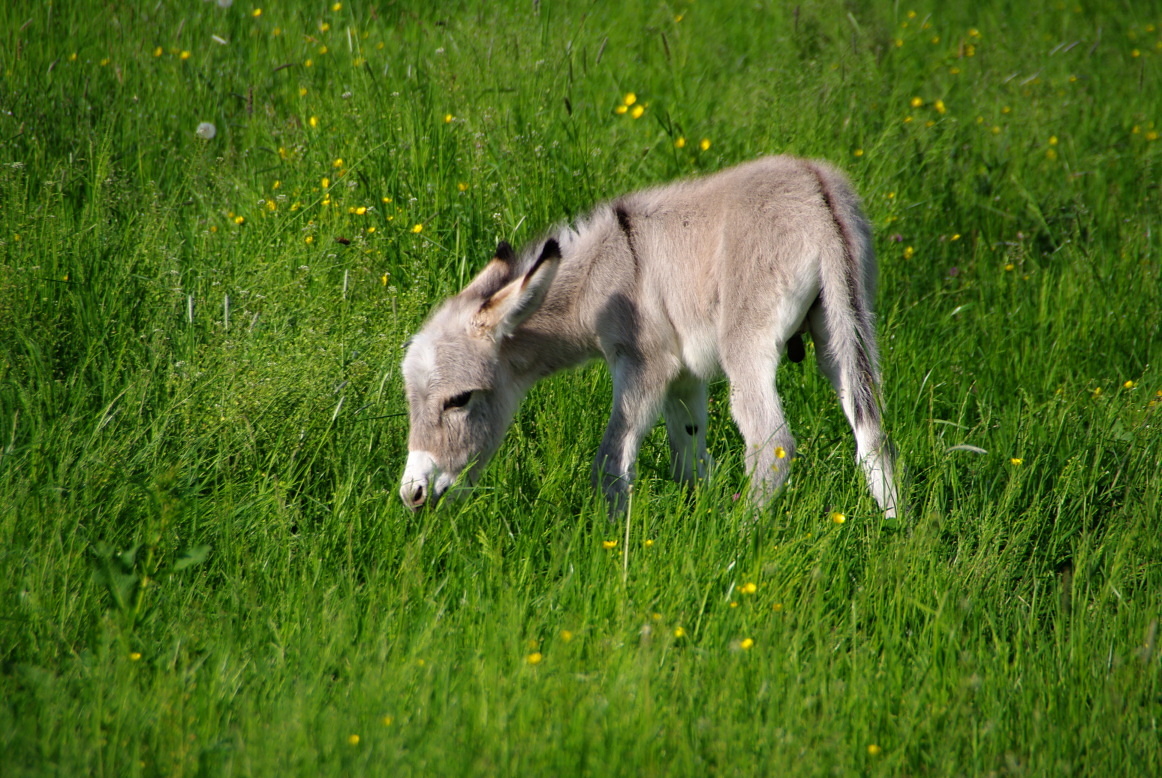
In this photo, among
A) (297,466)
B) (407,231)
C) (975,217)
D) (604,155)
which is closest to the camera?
(297,466)

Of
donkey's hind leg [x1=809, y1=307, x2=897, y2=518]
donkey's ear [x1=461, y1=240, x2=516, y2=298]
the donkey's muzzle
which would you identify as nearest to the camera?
the donkey's muzzle

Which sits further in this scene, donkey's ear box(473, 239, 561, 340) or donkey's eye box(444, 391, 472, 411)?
donkey's eye box(444, 391, 472, 411)

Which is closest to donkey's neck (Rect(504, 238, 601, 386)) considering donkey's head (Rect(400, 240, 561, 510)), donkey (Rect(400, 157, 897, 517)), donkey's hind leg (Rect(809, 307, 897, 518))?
donkey (Rect(400, 157, 897, 517))

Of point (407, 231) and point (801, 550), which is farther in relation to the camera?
point (407, 231)

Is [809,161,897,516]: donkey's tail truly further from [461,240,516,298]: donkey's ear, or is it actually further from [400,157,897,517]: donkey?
[461,240,516,298]: donkey's ear

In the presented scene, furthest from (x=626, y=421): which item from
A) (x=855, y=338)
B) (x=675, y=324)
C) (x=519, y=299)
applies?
(x=855, y=338)

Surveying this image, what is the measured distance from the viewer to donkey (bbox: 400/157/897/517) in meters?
3.66

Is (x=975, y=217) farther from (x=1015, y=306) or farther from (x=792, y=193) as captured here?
(x=792, y=193)

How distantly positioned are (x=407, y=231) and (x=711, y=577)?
268cm

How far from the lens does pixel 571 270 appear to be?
13.5 feet

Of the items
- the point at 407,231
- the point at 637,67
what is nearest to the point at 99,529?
the point at 407,231

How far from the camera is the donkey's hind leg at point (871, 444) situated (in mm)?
3629

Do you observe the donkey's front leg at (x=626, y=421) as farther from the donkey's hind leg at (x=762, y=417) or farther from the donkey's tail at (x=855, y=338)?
the donkey's tail at (x=855, y=338)

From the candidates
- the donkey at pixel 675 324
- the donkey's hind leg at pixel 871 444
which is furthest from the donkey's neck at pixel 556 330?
the donkey's hind leg at pixel 871 444
